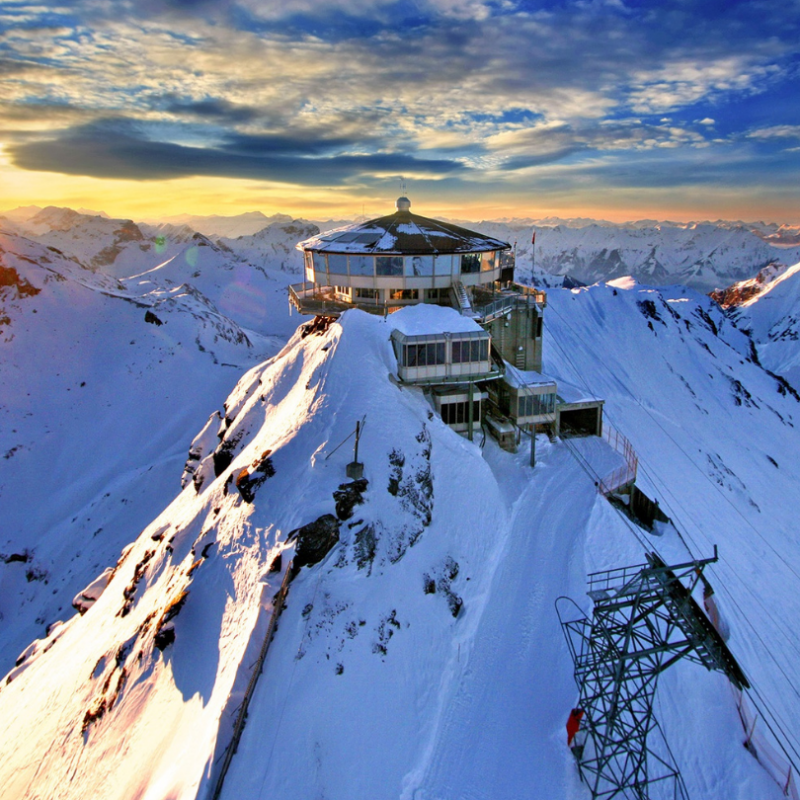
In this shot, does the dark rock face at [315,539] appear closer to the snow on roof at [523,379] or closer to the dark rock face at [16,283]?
the snow on roof at [523,379]

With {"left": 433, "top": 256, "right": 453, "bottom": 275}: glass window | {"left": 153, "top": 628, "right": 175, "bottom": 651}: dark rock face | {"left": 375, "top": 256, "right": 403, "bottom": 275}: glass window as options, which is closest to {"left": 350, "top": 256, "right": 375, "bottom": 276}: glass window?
{"left": 375, "top": 256, "right": 403, "bottom": 275}: glass window

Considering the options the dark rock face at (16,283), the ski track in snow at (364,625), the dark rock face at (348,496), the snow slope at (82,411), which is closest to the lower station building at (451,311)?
the ski track in snow at (364,625)

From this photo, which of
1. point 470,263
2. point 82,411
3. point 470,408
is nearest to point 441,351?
point 470,408

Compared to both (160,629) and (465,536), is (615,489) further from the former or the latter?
(160,629)

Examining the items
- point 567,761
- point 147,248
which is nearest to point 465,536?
point 567,761

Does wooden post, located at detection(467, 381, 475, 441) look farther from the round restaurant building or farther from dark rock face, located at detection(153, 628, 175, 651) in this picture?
dark rock face, located at detection(153, 628, 175, 651)

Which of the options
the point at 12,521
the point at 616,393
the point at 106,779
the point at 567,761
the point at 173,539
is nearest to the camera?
the point at 567,761

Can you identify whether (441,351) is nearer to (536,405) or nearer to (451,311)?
(451,311)
